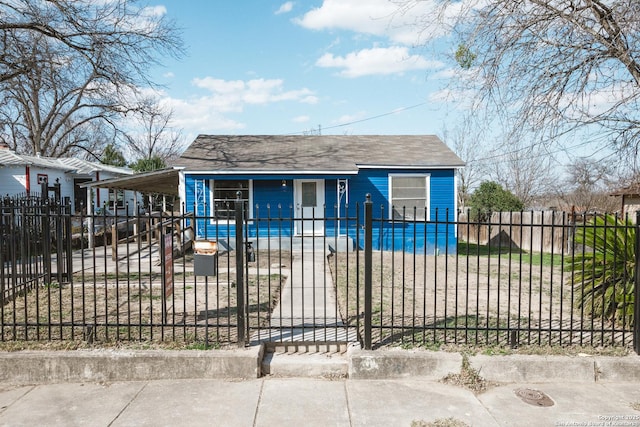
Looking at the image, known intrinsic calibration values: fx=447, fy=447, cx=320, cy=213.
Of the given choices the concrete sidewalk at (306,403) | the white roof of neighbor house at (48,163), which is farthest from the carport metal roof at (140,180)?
the concrete sidewalk at (306,403)

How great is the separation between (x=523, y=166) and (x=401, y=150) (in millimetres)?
21484

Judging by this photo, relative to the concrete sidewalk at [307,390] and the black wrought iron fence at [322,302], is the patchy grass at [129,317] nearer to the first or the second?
the black wrought iron fence at [322,302]

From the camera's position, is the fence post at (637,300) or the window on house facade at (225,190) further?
the window on house facade at (225,190)

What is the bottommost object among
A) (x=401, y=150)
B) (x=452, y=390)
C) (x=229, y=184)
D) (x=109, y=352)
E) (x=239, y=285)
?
(x=452, y=390)

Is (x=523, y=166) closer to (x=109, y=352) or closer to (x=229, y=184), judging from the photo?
(x=229, y=184)

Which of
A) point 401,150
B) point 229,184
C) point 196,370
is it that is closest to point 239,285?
point 196,370

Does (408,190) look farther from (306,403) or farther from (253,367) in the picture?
(306,403)

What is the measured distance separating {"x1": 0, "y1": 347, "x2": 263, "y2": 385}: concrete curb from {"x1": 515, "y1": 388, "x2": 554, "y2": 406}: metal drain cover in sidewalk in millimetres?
2527

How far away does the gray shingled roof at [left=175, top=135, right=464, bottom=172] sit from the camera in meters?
14.9

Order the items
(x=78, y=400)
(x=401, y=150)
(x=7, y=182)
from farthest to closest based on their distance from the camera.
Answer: (x=7, y=182) < (x=401, y=150) < (x=78, y=400)

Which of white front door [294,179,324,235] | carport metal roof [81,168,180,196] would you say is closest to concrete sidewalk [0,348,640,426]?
carport metal roof [81,168,180,196]

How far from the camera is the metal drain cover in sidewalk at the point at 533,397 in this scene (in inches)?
158

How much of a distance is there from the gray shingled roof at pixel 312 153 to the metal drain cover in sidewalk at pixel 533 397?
1069 cm

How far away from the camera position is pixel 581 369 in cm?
446
